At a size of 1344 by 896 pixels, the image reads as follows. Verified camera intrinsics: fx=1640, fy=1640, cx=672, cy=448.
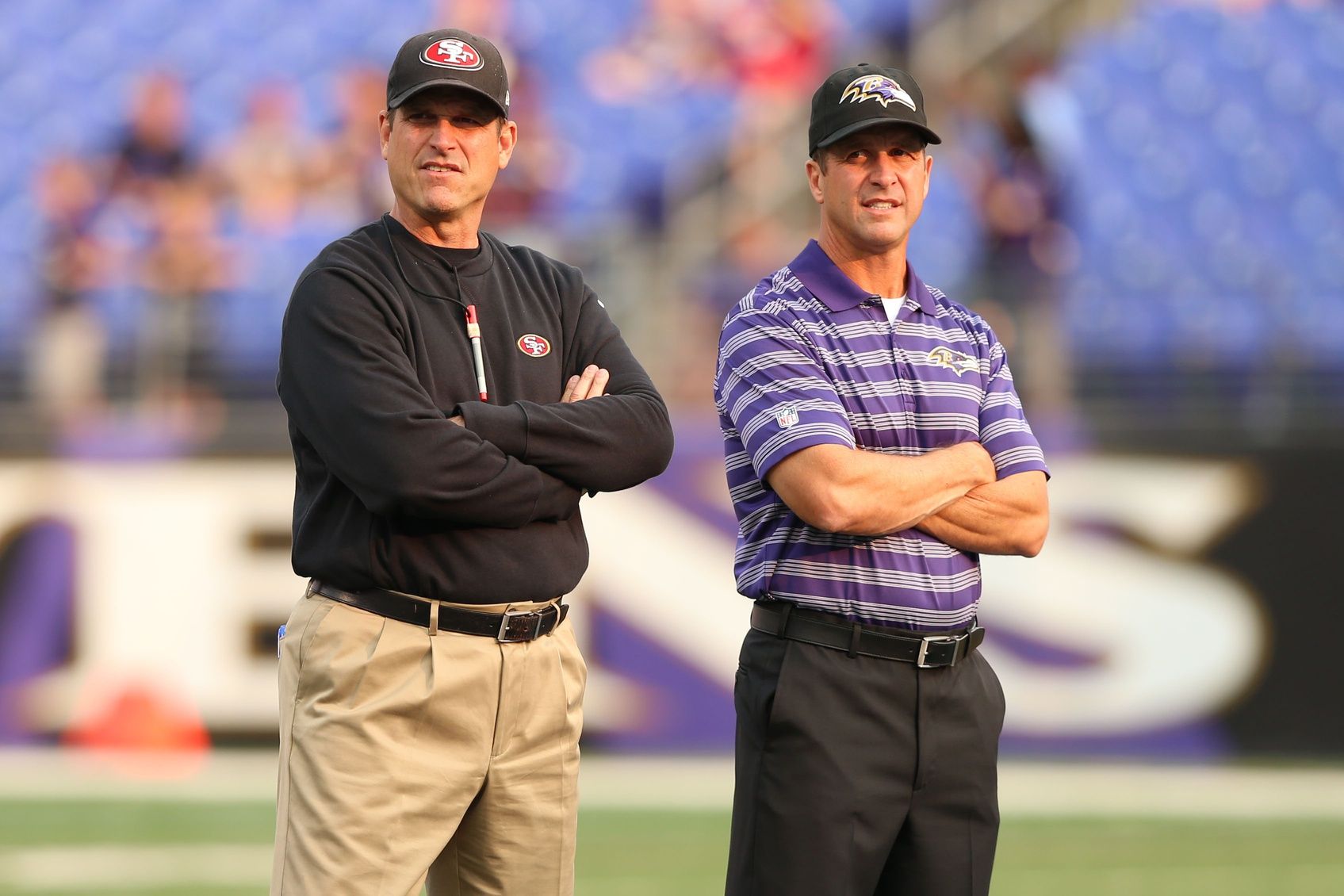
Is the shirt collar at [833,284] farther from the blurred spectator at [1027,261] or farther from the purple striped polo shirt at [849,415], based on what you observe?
the blurred spectator at [1027,261]

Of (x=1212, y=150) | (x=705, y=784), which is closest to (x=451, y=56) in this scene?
(x=705, y=784)

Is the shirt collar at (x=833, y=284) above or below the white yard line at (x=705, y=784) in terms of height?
above

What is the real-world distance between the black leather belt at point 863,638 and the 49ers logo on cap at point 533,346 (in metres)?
0.69

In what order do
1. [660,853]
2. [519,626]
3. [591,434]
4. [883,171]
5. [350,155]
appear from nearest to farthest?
[519,626], [591,434], [883,171], [660,853], [350,155]

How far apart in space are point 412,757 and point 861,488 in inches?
38.3

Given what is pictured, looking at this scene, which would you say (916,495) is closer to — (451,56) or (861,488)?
(861,488)

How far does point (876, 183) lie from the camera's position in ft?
10.8

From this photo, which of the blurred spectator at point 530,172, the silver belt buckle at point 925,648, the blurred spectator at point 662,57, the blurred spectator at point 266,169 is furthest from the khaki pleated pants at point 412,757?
the blurred spectator at point 662,57

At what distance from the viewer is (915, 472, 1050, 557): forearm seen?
323 cm

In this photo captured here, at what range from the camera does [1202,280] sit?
28.2ft

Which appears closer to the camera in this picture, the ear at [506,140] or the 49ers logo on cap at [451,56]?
the 49ers logo on cap at [451,56]

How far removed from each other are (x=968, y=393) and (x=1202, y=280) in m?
5.72

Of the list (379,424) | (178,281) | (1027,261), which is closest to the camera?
(379,424)

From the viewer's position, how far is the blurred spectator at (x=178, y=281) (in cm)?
792
